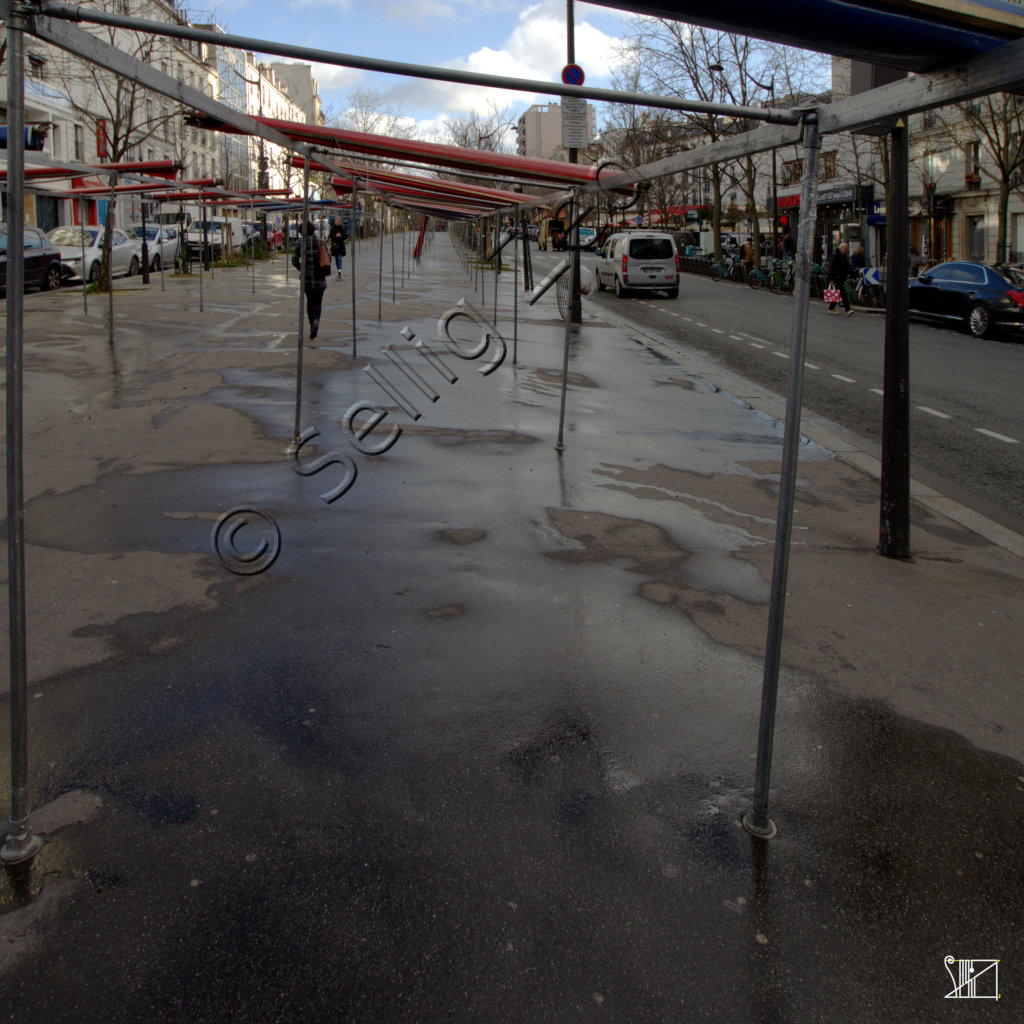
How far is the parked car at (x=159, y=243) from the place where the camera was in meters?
32.2

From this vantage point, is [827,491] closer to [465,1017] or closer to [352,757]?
[352,757]

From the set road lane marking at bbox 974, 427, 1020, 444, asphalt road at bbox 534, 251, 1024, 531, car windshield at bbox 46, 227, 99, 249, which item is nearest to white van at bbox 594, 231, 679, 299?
asphalt road at bbox 534, 251, 1024, 531

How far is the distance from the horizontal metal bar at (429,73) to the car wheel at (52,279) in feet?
79.3

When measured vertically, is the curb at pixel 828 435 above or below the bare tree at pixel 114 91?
below

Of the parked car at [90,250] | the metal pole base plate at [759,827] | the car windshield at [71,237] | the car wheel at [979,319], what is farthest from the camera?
the car windshield at [71,237]

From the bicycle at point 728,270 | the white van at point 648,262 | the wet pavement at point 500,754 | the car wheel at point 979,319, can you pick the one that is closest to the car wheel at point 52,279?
the white van at point 648,262

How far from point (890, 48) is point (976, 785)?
8.29 ft

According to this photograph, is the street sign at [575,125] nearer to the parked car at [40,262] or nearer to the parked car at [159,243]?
the parked car at [40,262]

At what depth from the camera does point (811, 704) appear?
4.08 metres

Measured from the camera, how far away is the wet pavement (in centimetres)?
252

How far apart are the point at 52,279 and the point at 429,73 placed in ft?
82.4

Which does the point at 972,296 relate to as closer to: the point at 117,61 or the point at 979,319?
the point at 979,319

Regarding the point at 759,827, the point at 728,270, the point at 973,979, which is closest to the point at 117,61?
the point at 759,827

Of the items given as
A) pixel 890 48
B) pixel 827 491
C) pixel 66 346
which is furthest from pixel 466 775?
pixel 66 346
